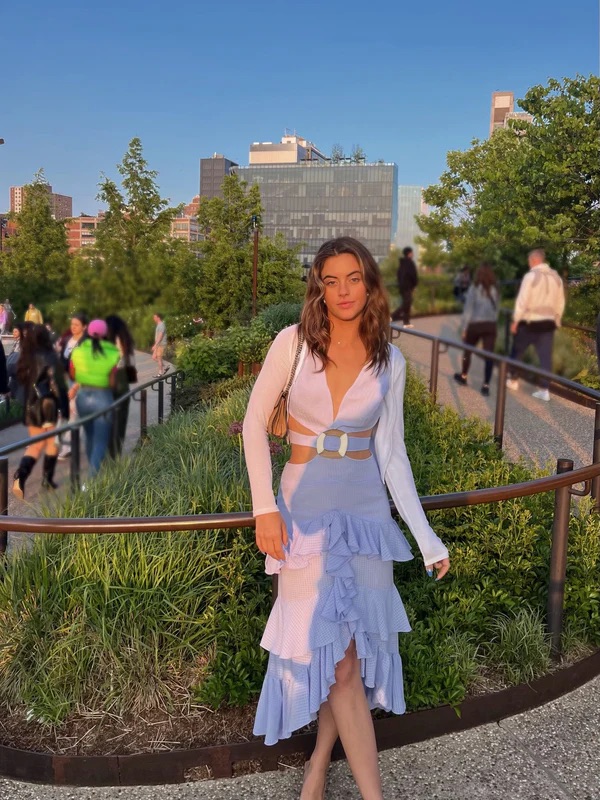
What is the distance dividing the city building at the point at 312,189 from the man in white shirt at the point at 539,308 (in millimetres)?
2082

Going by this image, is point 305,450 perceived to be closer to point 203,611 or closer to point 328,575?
point 328,575

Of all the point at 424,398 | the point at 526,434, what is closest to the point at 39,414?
the point at 424,398

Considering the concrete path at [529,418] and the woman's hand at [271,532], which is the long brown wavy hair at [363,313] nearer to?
the woman's hand at [271,532]

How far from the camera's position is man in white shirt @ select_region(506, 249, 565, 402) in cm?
137

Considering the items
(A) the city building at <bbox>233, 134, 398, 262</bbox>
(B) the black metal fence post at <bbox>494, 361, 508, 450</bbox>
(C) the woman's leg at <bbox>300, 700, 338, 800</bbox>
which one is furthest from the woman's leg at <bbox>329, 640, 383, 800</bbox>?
(B) the black metal fence post at <bbox>494, 361, 508, 450</bbox>

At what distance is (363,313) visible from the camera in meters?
1.38

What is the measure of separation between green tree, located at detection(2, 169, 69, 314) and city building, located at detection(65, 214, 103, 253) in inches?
2.1

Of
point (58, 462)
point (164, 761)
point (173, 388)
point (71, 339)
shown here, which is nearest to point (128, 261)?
point (71, 339)

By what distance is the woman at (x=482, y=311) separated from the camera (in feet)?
5.18

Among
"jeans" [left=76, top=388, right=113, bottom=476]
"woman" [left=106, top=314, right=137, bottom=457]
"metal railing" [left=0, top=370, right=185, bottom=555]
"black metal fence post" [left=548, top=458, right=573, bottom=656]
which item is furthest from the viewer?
"jeans" [left=76, top=388, right=113, bottom=476]

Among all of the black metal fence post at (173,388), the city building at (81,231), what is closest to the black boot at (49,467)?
the city building at (81,231)

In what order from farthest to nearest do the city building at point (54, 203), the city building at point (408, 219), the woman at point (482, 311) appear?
the city building at point (54, 203) < the city building at point (408, 219) < the woman at point (482, 311)

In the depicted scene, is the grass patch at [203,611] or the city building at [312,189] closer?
the grass patch at [203,611]

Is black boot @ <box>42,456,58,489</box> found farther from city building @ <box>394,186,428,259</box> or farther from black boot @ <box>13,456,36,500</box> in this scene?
city building @ <box>394,186,428,259</box>
